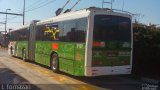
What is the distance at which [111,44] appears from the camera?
1460cm

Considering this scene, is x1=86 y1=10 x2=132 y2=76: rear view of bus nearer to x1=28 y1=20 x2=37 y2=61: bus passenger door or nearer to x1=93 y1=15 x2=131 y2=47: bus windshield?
x1=93 y1=15 x2=131 y2=47: bus windshield

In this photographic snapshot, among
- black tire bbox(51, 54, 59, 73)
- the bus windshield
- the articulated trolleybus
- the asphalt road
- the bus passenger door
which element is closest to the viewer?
the asphalt road

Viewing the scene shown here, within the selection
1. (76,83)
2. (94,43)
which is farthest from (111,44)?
(76,83)

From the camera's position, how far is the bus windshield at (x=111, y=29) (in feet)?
46.9

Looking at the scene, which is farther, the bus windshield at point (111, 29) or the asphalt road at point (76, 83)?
the bus windshield at point (111, 29)

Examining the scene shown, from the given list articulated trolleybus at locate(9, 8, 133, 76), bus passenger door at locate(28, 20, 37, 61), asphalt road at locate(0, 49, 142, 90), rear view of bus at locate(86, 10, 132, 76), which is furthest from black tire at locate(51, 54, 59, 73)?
bus passenger door at locate(28, 20, 37, 61)

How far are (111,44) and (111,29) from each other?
0.61m

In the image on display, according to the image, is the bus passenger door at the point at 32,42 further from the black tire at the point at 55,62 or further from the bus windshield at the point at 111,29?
the bus windshield at the point at 111,29

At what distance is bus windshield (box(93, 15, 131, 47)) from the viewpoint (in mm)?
14297

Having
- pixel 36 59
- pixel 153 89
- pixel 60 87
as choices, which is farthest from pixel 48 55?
pixel 153 89

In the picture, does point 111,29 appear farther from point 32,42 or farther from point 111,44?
point 32,42

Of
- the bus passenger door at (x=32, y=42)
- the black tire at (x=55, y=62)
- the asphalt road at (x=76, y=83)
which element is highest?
the bus passenger door at (x=32, y=42)

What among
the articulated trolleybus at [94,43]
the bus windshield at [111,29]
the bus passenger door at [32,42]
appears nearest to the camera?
the articulated trolleybus at [94,43]

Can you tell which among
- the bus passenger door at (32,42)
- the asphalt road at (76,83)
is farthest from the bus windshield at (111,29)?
the bus passenger door at (32,42)
